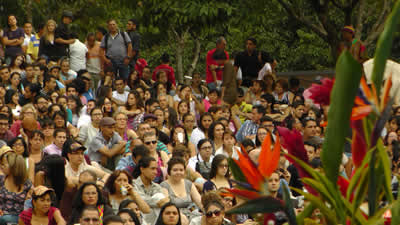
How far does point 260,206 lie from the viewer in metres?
2.25

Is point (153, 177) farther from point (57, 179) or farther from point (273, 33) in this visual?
point (273, 33)

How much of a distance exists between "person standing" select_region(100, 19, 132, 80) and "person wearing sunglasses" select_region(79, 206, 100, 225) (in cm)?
957

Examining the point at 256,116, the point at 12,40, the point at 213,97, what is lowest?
the point at 213,97

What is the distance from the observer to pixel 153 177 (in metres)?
9.41

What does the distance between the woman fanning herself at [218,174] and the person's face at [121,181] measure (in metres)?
1.11

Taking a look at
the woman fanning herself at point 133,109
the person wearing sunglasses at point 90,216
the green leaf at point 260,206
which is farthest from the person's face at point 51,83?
the green leaf at point 260,206

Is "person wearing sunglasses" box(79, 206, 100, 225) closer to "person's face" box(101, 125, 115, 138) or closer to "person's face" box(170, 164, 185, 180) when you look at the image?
"person's face" box(170, 164, 185, 180)

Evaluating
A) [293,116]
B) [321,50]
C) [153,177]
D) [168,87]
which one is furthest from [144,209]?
[321,50]

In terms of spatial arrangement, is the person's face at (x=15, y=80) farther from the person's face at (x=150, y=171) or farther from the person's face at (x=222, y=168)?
the person's face at (x=222, y=168)

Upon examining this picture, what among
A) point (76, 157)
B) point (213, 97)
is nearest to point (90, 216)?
point (76, 157)

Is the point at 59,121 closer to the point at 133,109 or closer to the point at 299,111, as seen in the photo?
the point at 133,109

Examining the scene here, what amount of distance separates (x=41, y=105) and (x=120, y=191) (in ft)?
15.9

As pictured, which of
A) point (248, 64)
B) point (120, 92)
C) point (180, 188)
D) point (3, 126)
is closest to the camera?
point (180, 188)

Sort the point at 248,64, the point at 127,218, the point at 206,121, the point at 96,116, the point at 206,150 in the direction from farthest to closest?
the point at 248,64, the point at 206,121, the point at 96,116, the point at 206,150, the point at 127,218
